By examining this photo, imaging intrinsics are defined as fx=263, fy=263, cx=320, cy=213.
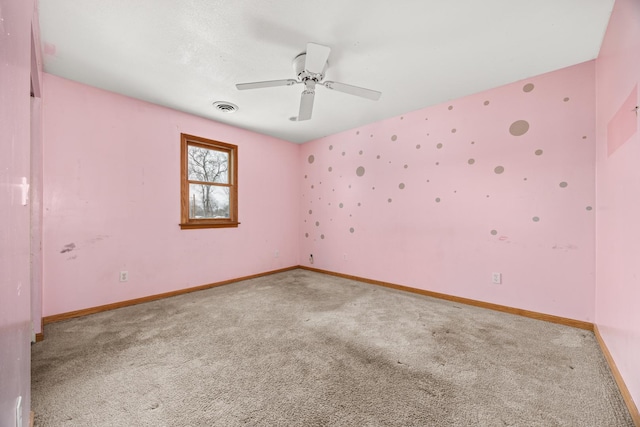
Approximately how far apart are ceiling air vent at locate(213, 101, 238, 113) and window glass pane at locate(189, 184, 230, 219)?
1092mm

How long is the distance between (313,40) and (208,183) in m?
2.46

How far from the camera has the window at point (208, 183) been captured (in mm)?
3443

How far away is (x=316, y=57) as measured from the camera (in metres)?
1.96

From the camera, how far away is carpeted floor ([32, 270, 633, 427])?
1335 mm

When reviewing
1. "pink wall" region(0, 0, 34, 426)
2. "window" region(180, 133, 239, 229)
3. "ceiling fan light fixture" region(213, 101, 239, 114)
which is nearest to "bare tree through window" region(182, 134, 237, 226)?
"window" region(180, 133, 239, 229)

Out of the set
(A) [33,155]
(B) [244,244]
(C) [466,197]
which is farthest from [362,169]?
(A) [33,155]

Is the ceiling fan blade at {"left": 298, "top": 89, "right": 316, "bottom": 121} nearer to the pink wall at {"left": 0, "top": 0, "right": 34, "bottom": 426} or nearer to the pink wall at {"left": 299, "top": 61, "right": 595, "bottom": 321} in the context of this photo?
the pink wall at {"left": 299, "top": 61, "right": 595, "bottom": 321}

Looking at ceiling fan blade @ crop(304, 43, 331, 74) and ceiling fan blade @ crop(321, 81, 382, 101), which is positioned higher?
ceiling fan blade @ crop(304, 43, 331, 74)

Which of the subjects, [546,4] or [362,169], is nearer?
[546,4]

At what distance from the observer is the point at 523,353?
6.25ft

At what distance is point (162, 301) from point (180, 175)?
155cm

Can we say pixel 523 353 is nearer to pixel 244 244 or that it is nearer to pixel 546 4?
pixel 546 4

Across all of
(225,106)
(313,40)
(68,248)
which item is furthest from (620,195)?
(68,248)

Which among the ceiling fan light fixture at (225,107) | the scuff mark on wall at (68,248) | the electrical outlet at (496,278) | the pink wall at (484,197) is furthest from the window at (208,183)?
the electrical outlet at (496,278)
